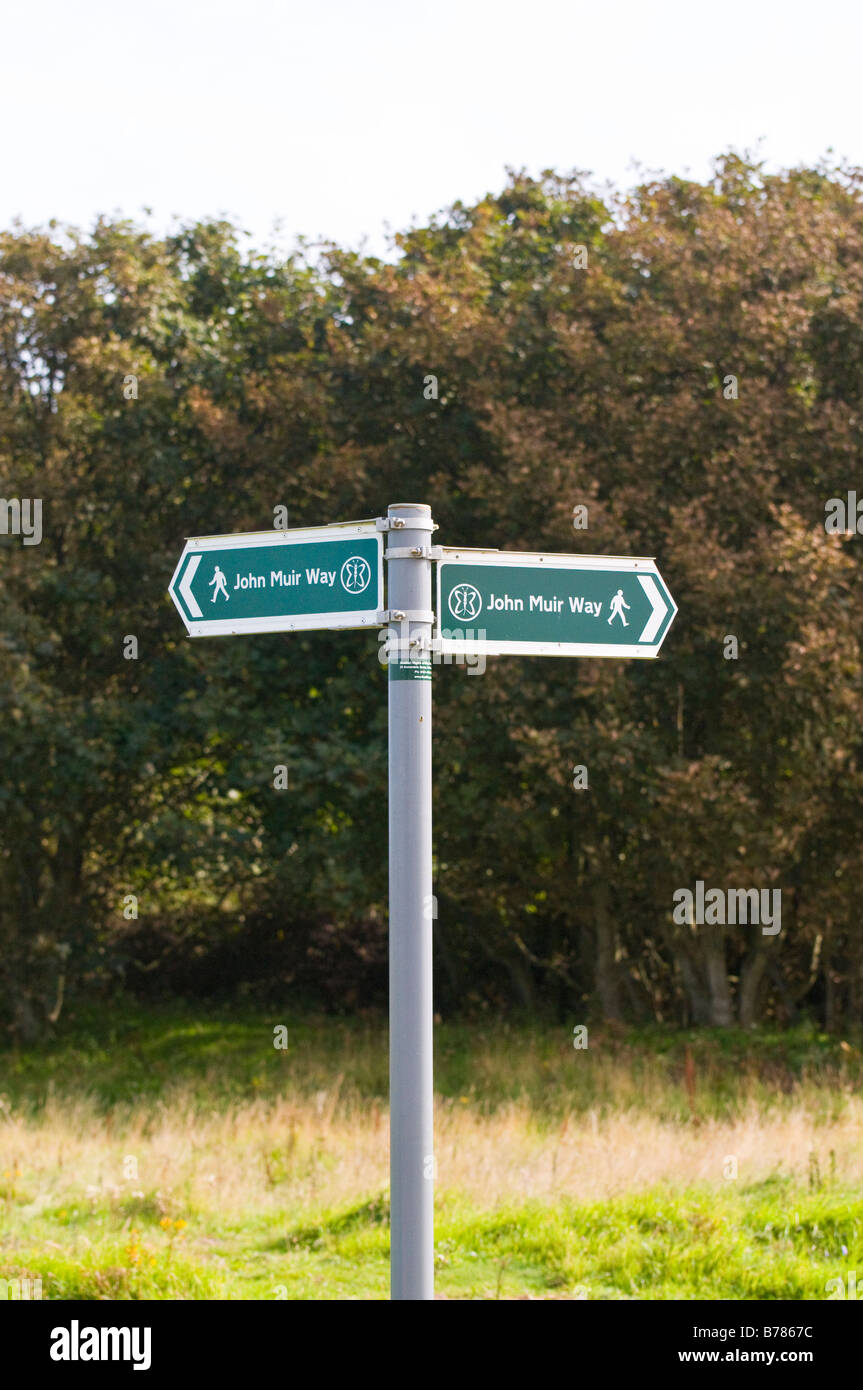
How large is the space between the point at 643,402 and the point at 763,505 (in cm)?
170

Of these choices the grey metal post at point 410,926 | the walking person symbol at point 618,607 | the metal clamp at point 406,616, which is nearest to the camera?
the grey metal post at point 410,926

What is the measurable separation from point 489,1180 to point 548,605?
482 cm

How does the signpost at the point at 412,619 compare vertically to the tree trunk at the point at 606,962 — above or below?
above

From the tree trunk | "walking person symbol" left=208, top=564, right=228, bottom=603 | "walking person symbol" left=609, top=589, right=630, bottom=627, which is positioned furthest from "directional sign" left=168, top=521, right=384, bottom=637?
the tree trunk

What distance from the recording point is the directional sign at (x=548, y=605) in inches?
141

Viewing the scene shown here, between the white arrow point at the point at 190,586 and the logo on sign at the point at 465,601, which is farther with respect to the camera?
the white arrow point at the point at 190,586

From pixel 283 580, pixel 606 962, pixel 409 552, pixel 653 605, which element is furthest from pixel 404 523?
pixel 606 962

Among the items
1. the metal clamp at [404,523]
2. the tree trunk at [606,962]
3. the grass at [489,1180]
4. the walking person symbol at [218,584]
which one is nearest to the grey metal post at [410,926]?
the metal clamp at [404,523]

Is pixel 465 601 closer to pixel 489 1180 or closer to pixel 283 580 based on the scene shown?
pixel 283 580

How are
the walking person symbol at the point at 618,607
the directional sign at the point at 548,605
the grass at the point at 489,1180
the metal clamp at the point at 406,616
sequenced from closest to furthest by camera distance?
the metal clamp at the point at 406,616
the directional sign at the point at 548,605
the walking person symbol at the point at 618,607
the grass at the point at 489,1180

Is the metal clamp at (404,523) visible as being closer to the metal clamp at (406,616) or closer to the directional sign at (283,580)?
the directional sign at (283,580)

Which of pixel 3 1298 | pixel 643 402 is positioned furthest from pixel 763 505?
pixel 3 1298

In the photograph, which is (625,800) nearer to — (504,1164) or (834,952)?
(834,952)

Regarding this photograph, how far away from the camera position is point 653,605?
3812 mm
